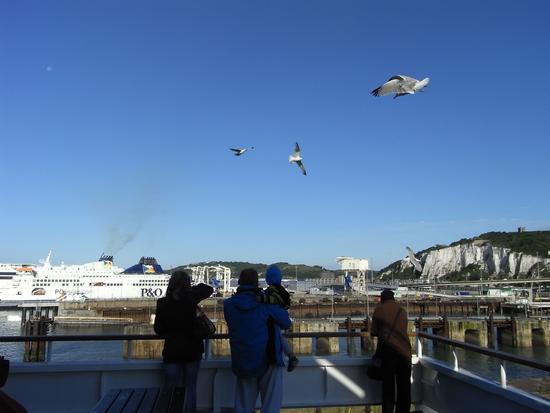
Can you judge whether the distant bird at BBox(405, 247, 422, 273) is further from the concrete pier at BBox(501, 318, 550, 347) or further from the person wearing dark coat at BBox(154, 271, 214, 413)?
the concrete pier at BBox(501, 318, 550, 347)

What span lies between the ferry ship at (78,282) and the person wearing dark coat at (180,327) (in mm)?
66109

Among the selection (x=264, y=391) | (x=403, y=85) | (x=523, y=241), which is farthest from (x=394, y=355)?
(x=523, y=241)

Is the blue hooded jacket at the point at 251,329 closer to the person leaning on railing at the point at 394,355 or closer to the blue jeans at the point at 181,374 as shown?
the blue jeans at the point at 181,374

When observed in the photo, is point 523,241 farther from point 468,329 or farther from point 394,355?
point 394,355

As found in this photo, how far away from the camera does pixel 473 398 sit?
16.8 feet

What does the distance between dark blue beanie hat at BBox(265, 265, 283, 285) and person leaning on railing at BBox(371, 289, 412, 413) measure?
1499 millimetres

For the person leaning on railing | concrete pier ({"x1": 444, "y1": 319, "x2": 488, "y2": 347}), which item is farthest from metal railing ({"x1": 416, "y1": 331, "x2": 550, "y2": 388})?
concrete pier ({"x1": 444, "y1": 319, "x2": 488, "y2": 347})

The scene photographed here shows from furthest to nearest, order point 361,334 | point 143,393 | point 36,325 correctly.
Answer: point 36,325 → point 361,334 → point 143,393

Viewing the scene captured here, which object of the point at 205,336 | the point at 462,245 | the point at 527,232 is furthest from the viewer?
the point at 462,245

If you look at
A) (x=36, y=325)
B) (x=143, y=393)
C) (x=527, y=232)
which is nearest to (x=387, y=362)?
(x=143, y=393)

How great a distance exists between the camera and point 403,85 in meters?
9.88

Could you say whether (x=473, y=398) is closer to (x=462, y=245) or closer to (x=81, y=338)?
(x=81, y=338)

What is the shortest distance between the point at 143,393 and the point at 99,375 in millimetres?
1593

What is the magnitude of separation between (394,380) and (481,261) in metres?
150
